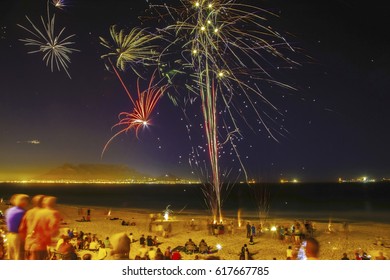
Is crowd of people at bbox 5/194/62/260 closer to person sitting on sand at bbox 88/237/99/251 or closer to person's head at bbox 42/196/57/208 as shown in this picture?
person's head at bbox 42/196/57/208

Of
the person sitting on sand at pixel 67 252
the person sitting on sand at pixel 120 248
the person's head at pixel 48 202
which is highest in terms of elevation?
the person's head at pixel 48 202

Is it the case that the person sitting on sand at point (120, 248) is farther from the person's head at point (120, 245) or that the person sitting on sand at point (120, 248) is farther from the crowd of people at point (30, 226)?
the crowd of people at point (30, 226)

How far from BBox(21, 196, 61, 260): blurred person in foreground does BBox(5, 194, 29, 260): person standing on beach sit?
159mm

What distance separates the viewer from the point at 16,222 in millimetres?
5645

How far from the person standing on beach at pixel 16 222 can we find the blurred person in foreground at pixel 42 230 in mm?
159

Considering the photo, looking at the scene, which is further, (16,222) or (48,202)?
(48,202)

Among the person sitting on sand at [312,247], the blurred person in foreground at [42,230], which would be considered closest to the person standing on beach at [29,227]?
the blurred person in foreground at [42,230]

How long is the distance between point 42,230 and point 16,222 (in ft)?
1.28

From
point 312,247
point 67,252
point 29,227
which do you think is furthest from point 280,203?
point 29,227

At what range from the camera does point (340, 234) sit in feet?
48.1

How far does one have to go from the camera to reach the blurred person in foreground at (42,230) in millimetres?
5652

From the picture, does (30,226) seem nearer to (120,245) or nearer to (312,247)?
(120,245)
